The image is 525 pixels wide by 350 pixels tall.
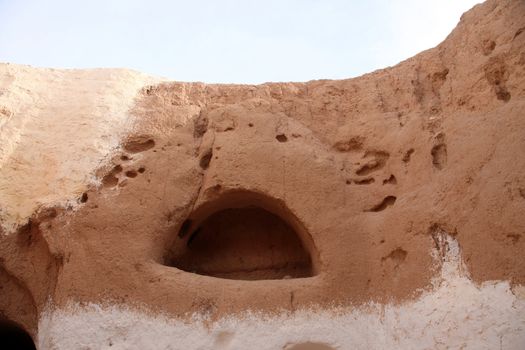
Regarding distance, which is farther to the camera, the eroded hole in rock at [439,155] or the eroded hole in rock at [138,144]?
the eroded hole in rock at [138,144]

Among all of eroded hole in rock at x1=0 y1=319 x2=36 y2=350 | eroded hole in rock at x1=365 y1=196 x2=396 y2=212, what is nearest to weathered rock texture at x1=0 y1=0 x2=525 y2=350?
eroded hole in rock at x1=365 y1=196 x2=396 y2=212

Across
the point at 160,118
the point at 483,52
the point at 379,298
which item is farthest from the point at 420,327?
the point at 160,118

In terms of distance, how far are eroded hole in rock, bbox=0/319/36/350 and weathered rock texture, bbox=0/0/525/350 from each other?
1.41ft

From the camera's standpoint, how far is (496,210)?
4652 millimetres

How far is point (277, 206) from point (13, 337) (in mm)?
3410

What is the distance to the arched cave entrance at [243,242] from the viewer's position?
249 inches

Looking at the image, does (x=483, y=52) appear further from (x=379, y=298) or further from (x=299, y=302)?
(x=299, y=302)

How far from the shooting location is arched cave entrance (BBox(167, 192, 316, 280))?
632cm

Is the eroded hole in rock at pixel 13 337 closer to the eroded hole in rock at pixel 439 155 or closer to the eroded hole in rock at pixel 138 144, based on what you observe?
the eroded hole in rock at pixel 138 144

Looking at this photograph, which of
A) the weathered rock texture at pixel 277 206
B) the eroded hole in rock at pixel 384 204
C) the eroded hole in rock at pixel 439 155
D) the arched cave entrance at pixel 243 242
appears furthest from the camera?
the arched cave entrance at pixel 243 242

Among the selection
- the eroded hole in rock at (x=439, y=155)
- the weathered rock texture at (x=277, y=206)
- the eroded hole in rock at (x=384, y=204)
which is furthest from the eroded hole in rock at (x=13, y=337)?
the eroded hole in rock at (x=439, y=155)

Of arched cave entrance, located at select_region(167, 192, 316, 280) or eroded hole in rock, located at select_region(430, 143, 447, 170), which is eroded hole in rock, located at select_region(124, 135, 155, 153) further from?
eroded hole in rock, located at select_region(430, 143, 447, 170)

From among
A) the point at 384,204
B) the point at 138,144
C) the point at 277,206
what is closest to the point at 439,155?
the point at 384,204

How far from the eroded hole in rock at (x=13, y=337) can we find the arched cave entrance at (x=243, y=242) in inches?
72.3
